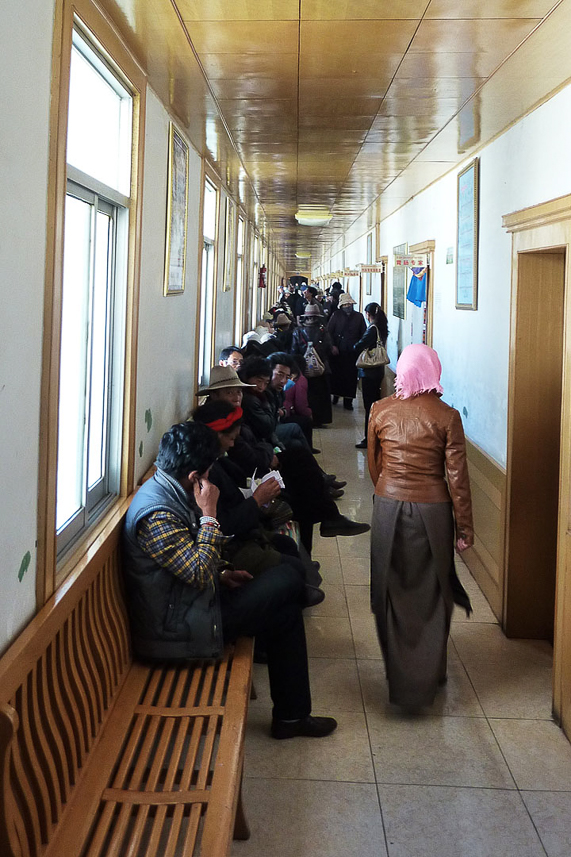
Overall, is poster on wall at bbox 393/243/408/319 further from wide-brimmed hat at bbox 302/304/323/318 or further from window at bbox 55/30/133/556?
window at bbox 55/30/133/556

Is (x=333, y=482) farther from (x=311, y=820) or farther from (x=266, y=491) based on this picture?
(x=311, y=820)

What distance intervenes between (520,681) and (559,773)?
2.71 ft

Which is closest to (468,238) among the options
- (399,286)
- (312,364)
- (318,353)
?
(312,364)

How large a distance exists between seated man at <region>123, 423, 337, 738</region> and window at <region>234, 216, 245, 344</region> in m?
7.65

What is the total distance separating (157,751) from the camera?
2.65 m

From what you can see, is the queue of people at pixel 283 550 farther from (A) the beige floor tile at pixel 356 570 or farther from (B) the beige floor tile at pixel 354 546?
(B) the beige floor tile at pixel 354 546

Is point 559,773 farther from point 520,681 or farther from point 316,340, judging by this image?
point 316,340

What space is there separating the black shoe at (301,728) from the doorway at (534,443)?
5.17 feet

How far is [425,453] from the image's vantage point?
3717 mm

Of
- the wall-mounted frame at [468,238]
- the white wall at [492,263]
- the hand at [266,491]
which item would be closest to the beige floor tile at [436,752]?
the hand at [266,491]

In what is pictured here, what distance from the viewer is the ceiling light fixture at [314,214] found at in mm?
11939

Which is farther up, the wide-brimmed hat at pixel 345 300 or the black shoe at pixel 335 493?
the wide-brimmed hat at pixel 345 300

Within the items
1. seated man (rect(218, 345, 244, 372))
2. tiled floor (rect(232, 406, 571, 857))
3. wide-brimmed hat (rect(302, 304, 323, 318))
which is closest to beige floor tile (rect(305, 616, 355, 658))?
tiled floor (rect(232, 406, 571, 857))

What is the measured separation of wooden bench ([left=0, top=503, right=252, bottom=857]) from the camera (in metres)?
2.09
